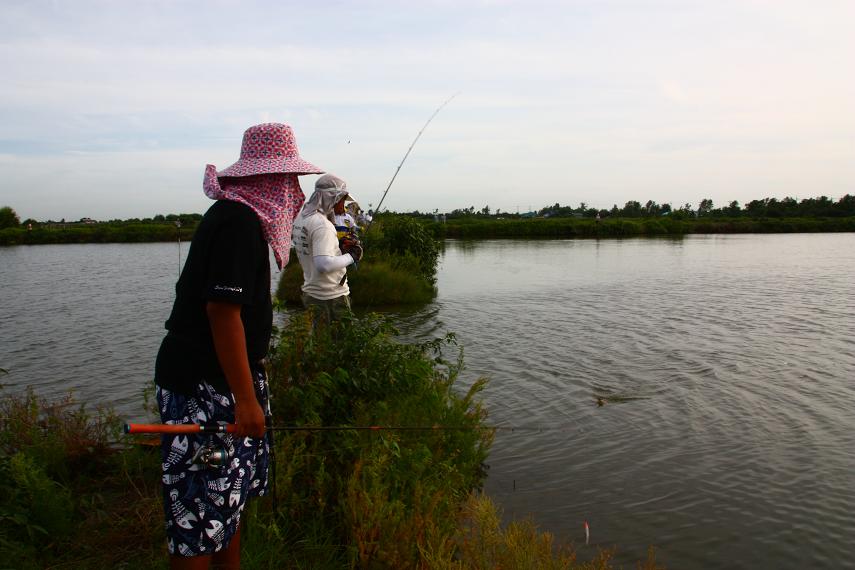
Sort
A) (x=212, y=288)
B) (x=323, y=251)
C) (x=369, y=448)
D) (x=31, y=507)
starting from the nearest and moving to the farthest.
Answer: (x=212, y=288), (x=31, y=507), (x=369, y=448), (x=323, y=251)

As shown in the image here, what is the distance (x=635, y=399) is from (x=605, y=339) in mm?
3774

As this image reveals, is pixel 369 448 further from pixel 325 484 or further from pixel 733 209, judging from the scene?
pixel 733 209

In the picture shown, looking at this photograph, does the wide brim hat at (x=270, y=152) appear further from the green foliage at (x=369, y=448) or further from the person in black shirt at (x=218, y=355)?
the green foliage at (x=369, y=448)

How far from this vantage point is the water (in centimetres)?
499

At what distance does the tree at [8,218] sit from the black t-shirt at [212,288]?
71107 millimetres

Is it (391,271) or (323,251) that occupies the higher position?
(323,251)

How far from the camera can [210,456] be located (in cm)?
249

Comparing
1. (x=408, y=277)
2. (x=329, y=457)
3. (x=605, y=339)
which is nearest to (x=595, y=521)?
(x=329, y=457)

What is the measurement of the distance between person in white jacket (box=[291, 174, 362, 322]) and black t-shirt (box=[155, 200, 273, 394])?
322 centimetres

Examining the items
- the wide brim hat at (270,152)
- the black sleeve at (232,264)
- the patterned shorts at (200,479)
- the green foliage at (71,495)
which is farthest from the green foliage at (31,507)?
the wide brim hat at (270,152)

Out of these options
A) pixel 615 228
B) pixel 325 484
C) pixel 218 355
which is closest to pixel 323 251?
pixel 325 484

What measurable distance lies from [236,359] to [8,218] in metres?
73.3

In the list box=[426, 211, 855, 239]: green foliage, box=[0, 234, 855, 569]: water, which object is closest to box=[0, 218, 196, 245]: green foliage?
box=[426, 211, 855, 239]: green foliage

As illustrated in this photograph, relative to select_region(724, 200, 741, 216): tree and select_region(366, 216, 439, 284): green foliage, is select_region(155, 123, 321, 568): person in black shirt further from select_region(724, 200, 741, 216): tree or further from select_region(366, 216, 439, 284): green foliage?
select_region(724, 200, 741, 216): tree
